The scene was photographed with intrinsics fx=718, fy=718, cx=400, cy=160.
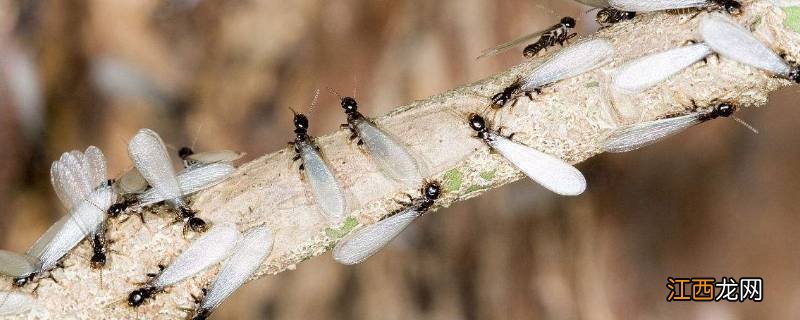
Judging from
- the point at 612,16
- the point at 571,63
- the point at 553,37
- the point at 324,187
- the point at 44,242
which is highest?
the point at 553,37

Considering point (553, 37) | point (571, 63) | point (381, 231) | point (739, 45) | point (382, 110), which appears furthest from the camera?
point (382, 110)

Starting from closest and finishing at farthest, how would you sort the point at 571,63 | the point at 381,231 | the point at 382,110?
the point at 571,63 → the point at 381,231 → the point at 382,110

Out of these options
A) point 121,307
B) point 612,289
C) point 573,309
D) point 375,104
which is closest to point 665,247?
point 612,289

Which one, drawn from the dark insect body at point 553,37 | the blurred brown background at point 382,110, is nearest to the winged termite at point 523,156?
the dark insect body at point 553,37

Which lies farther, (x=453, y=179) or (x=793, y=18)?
(x=453, y=179)

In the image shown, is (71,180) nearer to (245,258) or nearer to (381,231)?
(245,258)

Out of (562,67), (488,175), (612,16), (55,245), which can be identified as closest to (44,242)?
(55,245)
